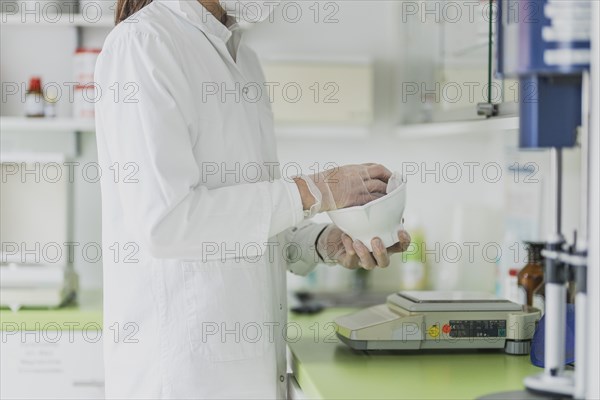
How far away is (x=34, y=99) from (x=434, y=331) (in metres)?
1.51

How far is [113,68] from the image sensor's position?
54.4 inches

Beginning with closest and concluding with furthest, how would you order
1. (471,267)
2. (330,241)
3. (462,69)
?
(330,241), (462,69), (471,267)

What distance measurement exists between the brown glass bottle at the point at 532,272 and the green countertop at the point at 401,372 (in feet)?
0.65

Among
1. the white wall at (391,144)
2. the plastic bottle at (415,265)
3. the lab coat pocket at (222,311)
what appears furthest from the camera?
the plastic bottle at (415,265)

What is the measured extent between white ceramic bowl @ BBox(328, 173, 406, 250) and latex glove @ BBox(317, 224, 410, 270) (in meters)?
0.02

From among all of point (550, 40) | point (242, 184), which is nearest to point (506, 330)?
point (242, 184)

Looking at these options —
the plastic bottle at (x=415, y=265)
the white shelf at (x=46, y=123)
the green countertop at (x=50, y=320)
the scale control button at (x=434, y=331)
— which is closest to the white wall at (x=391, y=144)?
the plastic bottle at (x=415, y=265)

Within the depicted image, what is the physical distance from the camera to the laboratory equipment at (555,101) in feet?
3.22

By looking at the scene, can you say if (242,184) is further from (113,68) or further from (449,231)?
(449,231)

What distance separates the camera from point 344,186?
1.44 metres

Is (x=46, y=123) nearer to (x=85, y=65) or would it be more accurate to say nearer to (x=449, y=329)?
(x=85, y=65)

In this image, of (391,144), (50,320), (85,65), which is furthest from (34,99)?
(391,144)

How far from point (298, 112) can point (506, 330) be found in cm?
142

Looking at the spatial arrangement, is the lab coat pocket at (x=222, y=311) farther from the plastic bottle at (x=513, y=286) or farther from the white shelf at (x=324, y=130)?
the white shelf at (x=324, y=130)
